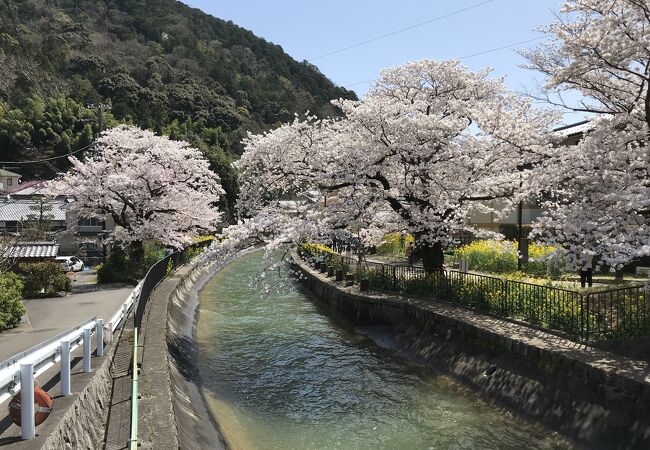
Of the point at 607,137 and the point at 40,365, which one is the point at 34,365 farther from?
the point at 607,137

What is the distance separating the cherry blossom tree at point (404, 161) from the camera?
49.1ft

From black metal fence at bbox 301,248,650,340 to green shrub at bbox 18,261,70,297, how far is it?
533 inches

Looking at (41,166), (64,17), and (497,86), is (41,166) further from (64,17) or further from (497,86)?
(64,17)

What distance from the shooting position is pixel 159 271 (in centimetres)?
2170

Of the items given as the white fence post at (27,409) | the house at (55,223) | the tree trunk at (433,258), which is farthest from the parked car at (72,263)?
the white fence post at (27,409)

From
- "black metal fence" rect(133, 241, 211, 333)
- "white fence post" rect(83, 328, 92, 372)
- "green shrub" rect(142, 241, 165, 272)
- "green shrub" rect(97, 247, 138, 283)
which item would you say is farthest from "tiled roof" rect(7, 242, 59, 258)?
"white fence post" rect(83, 328, 92, 372)

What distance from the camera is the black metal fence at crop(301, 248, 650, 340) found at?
10141 mm

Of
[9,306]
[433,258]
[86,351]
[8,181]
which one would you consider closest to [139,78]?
[8,181]

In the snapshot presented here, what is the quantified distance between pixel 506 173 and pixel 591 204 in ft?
19.4

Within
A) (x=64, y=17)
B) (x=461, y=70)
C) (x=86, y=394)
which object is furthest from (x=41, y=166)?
(x=64, y=17)

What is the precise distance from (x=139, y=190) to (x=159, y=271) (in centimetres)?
584

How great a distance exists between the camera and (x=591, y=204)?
10.4 metres

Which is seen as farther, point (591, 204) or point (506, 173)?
point (506, 173)

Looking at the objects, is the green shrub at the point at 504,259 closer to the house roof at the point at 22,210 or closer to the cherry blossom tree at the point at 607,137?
the cherry blossom tree at the point at 607,137
